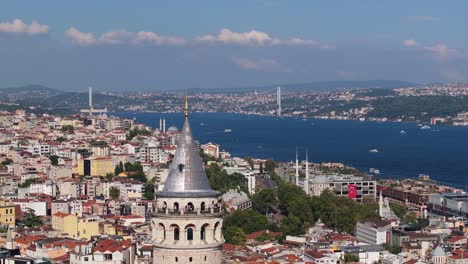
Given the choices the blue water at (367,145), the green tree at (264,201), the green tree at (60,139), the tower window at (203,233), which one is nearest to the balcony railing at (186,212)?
the tower window at (203,233)

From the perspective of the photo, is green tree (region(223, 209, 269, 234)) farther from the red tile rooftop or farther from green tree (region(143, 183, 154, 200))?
green tree (region(143, 183, 154, 200))

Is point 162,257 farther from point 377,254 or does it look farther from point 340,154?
point 340,154

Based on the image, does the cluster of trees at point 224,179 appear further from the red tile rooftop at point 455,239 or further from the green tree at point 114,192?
the red tile rooftop at point 455,239

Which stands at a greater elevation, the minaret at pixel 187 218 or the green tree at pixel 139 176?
the minaret at pixel 187 218

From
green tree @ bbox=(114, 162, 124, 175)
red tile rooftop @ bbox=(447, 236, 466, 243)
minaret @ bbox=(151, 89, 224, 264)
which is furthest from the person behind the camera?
green tree @ bbox=(114, 162, 124, 175)

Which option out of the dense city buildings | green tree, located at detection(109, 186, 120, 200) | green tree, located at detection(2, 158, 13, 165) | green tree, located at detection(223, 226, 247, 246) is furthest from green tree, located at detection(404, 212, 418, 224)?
green tree, located at detection(2, 158, 13, 165)
